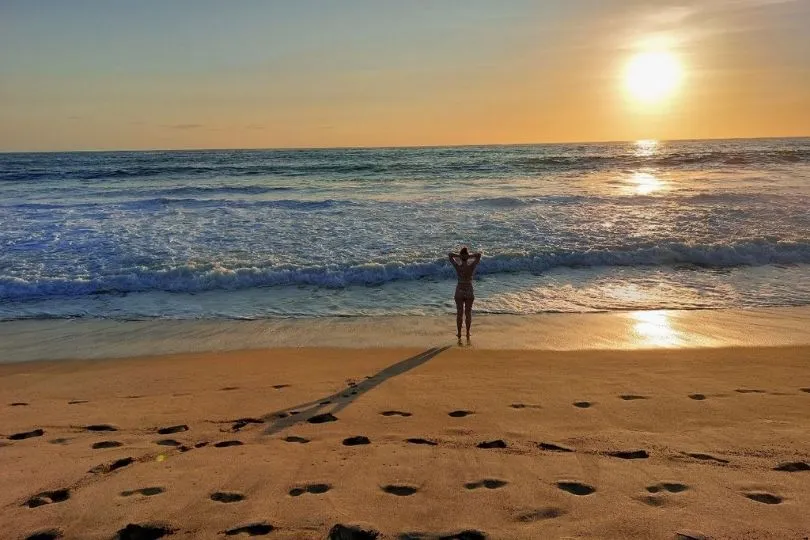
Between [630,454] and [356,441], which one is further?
[356,441]

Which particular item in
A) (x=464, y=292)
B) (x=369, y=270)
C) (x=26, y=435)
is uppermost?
(x=464, y=292)

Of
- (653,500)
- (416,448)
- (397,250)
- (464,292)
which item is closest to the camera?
(653,500)

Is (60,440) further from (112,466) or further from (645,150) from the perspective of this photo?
(645,150)

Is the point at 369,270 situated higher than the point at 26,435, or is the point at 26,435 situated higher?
the point at 369,270

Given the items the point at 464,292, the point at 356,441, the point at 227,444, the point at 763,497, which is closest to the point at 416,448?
the point at 356,441

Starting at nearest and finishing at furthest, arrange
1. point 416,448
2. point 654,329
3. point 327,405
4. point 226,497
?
point 226,497 → point 416,448 → point 327,405 → point 654,329

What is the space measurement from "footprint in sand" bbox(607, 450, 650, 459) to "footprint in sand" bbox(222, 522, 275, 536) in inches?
98.4

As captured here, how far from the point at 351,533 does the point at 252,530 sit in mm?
586

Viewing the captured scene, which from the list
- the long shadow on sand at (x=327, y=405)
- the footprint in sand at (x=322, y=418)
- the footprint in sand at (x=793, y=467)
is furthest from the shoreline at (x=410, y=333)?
the footprint in sand at (x=793, y=467)

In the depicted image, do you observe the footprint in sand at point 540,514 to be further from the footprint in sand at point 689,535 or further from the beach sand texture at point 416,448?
the footprint in sand at point 689,535

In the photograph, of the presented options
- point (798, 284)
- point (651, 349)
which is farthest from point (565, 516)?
point (798, 284)

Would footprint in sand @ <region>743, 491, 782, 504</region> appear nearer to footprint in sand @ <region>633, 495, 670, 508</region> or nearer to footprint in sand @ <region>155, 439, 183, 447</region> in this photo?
footprint in sand @ <region>633, 495, 670, 508</region>

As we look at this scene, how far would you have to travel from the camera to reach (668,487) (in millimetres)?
3740

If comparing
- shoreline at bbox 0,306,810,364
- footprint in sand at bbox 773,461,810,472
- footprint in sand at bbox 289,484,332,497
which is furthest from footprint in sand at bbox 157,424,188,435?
footprint in sand at bbox 773,461,810,472
